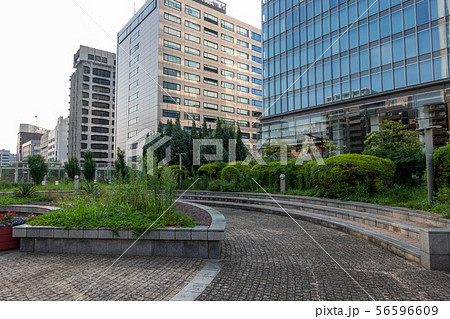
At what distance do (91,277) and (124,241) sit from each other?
4.16 ft

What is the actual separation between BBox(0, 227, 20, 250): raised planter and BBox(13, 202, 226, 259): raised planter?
0.27m

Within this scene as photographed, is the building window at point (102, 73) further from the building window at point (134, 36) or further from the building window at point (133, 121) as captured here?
the building window at point (133, 121)

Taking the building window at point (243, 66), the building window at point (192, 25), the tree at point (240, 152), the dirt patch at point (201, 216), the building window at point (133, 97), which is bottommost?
the dirt patch at point (201, 216)

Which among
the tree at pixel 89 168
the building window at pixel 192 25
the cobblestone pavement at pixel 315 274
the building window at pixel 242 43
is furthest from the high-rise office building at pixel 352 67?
the building window at pixel 242 43

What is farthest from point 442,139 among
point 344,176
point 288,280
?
point 288,280

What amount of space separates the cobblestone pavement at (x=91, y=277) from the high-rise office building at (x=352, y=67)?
2433cm

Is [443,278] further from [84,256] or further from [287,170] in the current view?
[287,170]

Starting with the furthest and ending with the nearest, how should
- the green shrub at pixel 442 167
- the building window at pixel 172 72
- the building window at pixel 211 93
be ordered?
1. the building window at pixel 211 93
2. the building window at pixel 172 72
3. the green shrub at pixel 442 167

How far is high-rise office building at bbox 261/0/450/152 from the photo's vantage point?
26219 mm

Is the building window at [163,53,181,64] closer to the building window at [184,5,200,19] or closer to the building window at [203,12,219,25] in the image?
the building window at [184,5,200,19]

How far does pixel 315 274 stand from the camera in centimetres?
415

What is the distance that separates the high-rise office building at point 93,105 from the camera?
80938mm

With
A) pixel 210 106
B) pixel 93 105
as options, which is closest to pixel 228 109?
pixel 210 106

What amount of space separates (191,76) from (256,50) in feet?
84.0
